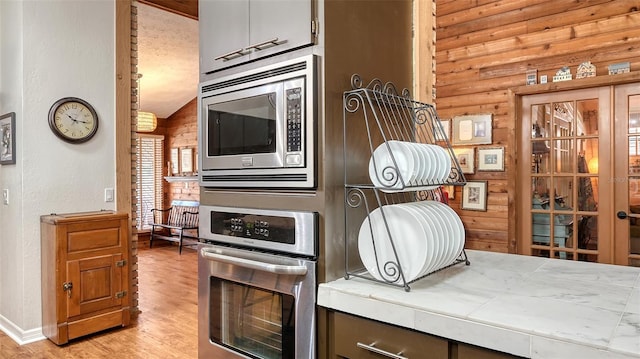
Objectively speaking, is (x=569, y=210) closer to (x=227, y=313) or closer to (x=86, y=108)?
(x=227, y=313)

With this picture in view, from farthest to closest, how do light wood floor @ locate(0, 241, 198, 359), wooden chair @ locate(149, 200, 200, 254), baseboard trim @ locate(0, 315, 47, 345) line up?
wooden chair @ locate(149, 200, 200, 254) < baseboard trim @ locate(0, 315, 47, 345) < light wood floor @ locate(0, 241, 198, 359)

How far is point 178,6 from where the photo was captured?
4.16 meters

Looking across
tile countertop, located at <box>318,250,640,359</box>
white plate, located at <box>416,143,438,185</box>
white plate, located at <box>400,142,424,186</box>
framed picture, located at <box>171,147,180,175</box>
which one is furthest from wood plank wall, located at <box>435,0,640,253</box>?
framed picture, located at <box>171,147,180,175</box>

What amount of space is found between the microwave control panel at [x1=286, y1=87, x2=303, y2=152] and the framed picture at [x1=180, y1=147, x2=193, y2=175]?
719 cm

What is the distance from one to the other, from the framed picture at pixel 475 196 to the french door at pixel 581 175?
0.34 meters

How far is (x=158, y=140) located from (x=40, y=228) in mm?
5821

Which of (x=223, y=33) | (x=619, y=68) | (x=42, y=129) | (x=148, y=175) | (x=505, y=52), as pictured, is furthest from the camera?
(x=148, y=175)

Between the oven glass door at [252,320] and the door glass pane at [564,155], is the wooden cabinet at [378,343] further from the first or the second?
the door glass pane at [564,155]

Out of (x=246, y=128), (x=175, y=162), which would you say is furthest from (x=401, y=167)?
(x=175, y=162)

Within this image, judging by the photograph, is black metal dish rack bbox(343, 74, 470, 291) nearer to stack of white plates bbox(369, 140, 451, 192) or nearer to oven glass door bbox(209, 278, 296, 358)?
stack of white plates bbox(369, 140, 451, 192)

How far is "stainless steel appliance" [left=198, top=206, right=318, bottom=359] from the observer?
1.38 meters

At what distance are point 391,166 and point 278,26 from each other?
2.13ft

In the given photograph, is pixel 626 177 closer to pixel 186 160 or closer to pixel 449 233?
pixel 449 233

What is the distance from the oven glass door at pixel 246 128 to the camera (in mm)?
1458
